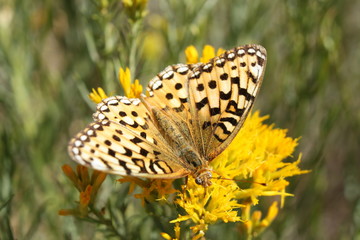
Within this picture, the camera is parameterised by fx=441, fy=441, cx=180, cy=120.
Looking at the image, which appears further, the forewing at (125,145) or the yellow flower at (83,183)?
the yellow flower at (83,183)

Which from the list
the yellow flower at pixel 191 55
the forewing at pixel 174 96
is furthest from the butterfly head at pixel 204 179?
the yellow flower at pixel 191 55

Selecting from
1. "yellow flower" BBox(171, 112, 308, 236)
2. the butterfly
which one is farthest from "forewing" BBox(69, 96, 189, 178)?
"yellow flower" BBox(171, 112, 308, 236)

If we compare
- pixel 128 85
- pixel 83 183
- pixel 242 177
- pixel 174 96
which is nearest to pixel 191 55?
pixel 174 96

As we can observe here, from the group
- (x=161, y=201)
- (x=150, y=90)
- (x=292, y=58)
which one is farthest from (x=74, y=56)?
(x=161, y=201)

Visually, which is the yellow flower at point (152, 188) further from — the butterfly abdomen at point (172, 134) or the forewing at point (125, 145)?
the butterfly abdomen at point (172, 134)

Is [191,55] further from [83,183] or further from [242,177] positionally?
[83,183]

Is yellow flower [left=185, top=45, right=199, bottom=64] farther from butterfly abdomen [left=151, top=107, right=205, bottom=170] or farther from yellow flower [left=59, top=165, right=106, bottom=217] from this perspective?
yellow flower [left=59, top=165, right=106, bottom=217]

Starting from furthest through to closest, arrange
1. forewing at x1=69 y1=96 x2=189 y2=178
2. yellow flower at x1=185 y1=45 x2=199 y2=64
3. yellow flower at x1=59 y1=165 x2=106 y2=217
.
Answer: yellow flower at x1=185 y1=45 x2=199 y2=64 < yellow flower at x1=59 y1=165 x2=106 y2=217 < forewing at x1=69 y1=96 x2=189 y2=178
